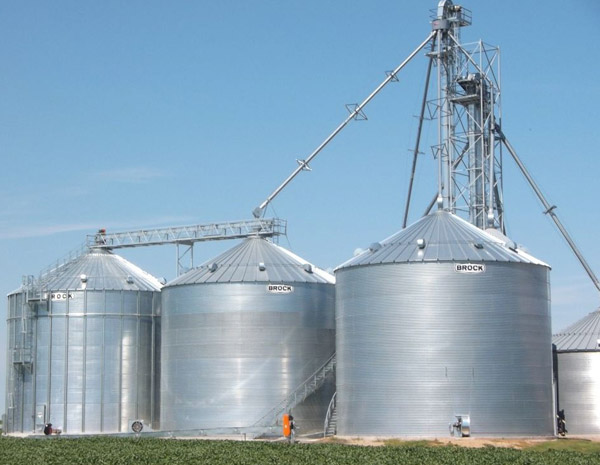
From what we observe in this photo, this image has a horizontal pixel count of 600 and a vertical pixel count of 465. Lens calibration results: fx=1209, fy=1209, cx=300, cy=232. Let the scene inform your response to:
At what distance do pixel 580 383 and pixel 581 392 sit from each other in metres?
0.65

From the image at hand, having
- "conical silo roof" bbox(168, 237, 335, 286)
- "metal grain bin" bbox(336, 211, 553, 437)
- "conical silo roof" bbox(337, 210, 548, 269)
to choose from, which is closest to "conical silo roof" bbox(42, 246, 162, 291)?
"conical silo roof" bbox(168, 237, 335, 286)

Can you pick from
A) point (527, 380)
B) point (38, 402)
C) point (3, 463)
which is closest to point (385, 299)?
point (527, 380)

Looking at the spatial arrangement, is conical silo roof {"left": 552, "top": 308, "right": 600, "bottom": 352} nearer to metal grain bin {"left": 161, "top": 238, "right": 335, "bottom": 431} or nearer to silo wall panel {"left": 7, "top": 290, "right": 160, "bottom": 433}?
metal grain bin {"left": 161, "top": 238, "right": 335, "bottom": 431}

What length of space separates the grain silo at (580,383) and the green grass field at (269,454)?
37.6 feet

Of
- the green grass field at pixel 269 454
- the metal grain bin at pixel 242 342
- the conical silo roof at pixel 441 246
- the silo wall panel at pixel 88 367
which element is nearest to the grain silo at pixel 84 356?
the silo wall panel at pixel 88 367

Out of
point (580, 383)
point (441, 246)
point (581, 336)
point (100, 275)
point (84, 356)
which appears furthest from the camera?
point (100, 275)

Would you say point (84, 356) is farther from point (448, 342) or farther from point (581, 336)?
point (581, 336)

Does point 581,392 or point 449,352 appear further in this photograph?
point 581,392

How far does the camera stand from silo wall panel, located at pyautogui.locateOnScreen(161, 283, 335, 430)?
86750 millimetres

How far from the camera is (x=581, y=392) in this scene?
282ft

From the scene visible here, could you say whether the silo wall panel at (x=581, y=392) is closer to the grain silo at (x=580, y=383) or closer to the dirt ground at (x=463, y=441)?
the grain silo at (x=580, y=383)

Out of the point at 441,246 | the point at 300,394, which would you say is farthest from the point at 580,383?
the point at 300,394

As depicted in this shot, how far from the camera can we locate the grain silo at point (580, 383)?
85750 mm

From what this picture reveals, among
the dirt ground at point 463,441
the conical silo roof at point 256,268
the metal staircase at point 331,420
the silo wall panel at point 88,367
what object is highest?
the conical silo roof at point 256,268
